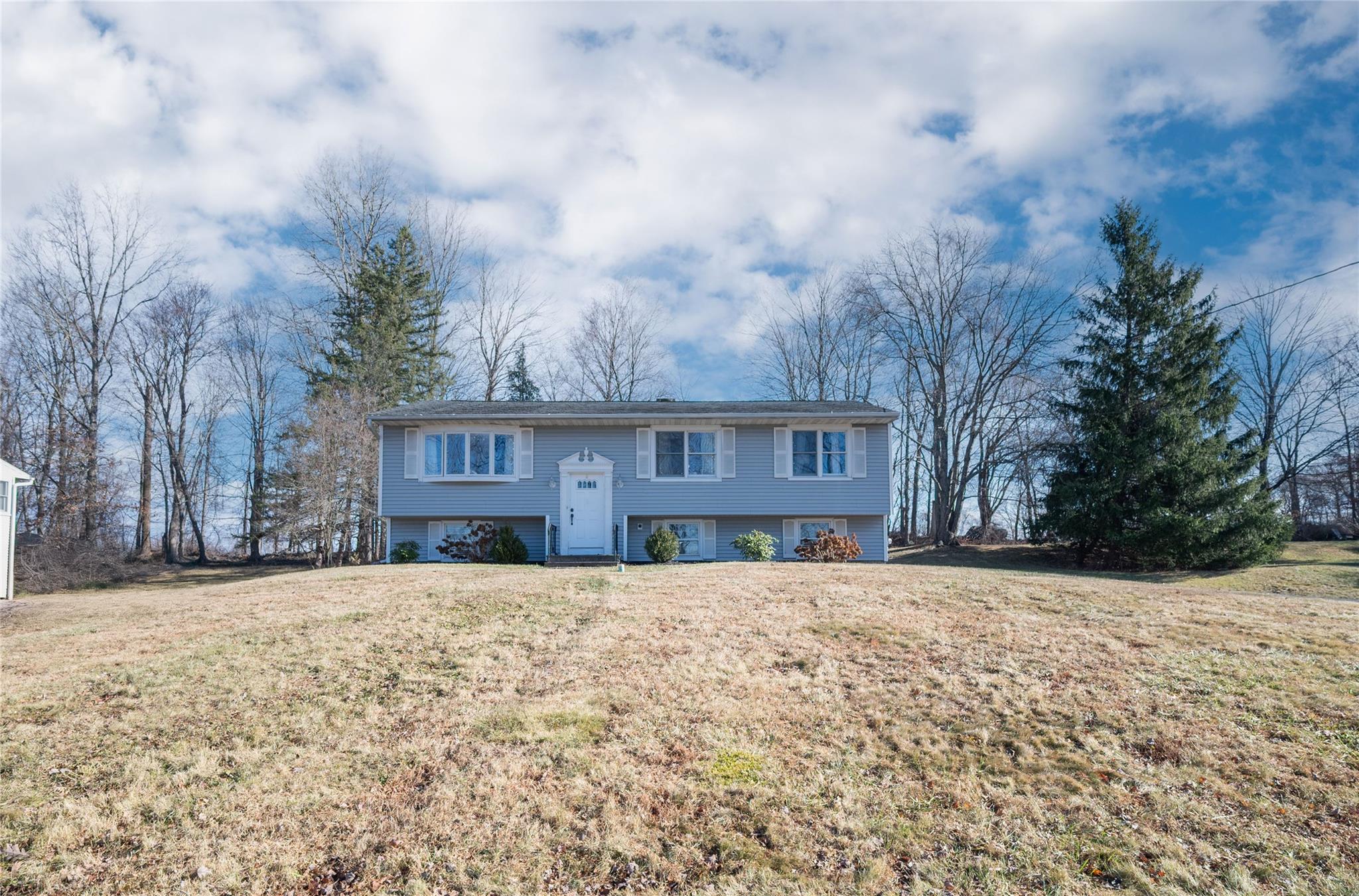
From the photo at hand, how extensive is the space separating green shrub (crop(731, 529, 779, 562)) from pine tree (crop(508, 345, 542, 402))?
19372 millimetres

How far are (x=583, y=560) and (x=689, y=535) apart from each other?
11.5 feet

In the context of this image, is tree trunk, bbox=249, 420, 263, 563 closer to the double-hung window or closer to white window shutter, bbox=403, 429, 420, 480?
white window shutter, bbox=403, 429, 420, 480

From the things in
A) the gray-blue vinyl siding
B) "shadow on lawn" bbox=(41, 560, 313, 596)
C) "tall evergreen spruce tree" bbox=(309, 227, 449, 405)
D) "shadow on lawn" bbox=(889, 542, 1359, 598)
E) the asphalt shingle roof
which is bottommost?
"shadow on lawn" bbox=(41, 560, 313, 596)

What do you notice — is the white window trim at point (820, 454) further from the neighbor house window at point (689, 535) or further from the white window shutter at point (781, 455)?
the neighbor house window at point (689, 535)

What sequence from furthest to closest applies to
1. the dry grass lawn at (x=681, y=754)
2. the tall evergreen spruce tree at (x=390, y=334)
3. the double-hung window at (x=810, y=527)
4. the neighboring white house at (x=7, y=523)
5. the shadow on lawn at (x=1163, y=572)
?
1. the tall evergreen spruce tree at (x=390, y=334)
2. the double-hung window at (x=810, y=527)
3. the shadow on lawn at (x=1163, y=572)
4. the neighboring white house at (x=7, y=523)
5. the dry grass lawn at (x=681, y=754)

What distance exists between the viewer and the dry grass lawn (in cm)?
508

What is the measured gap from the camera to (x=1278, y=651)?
9.42m

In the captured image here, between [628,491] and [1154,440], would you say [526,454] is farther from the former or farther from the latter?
[1154,440]

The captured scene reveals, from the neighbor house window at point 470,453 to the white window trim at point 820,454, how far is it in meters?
7.49

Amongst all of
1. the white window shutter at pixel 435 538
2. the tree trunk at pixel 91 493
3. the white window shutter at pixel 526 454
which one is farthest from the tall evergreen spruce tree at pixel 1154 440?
the tree trunk at pixel 91 493

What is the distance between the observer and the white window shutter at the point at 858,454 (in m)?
20.9

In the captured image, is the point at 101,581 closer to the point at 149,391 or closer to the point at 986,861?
the point at 149,391

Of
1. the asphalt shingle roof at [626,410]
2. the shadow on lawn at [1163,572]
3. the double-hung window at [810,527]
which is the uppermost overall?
the asphalt shingle roof at [626,410]

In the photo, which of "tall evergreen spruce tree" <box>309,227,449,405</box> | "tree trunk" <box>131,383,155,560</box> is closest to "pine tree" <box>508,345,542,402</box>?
"tall evergreen spruce tree" <box>309,227,449,405</box>
